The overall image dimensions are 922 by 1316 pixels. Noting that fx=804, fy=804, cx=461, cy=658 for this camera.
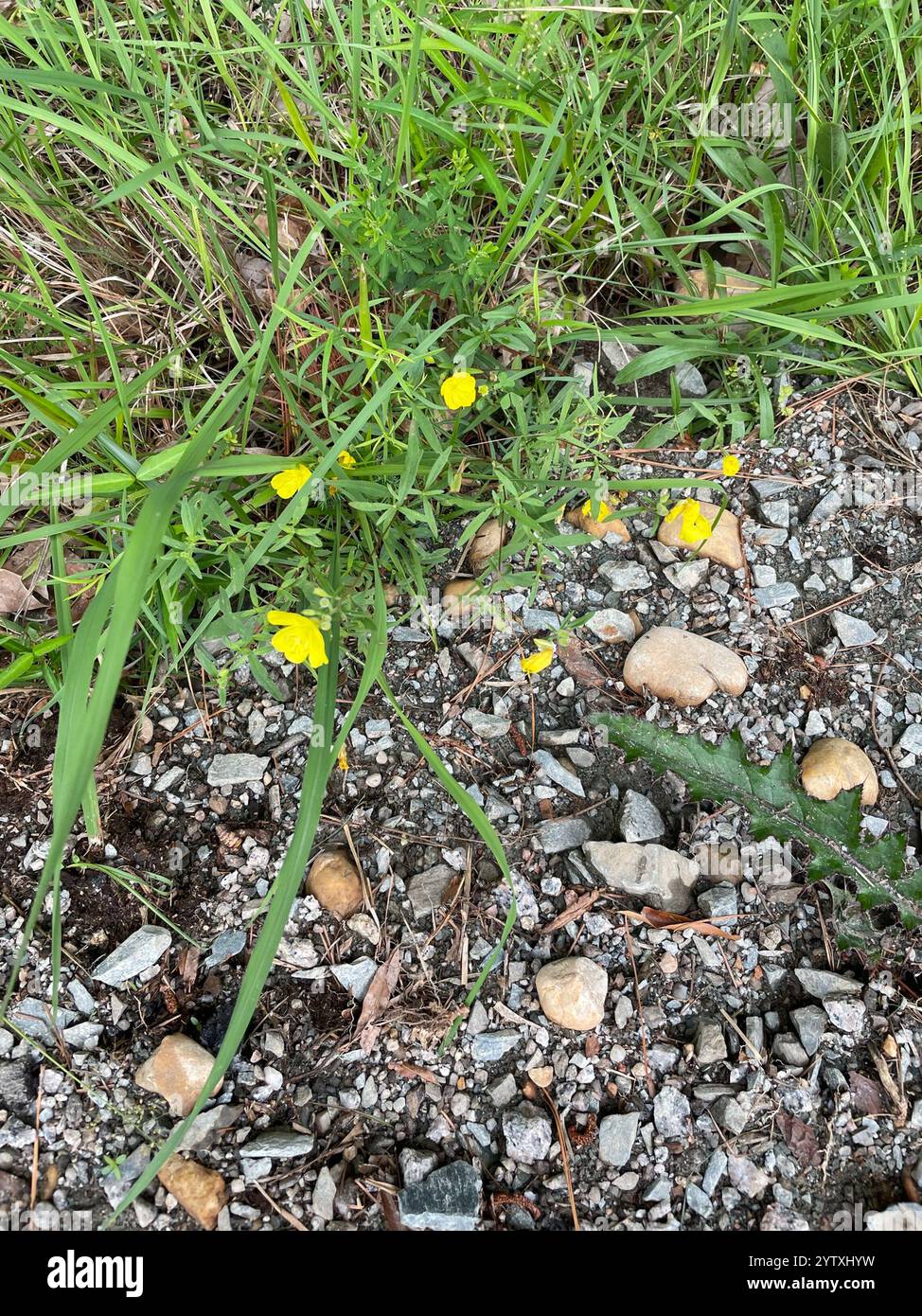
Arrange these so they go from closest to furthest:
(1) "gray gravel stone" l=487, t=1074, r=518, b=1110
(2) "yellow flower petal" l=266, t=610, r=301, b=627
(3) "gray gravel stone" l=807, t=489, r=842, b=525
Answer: (2) "yellow flower petal" l=266, t=610, r=301, b=627 → (1) "gray gravel stone" l=487, t=1074, r=518, b=1110 → (3) "gray gravel stone" l=807, t=489, r=842, b=525

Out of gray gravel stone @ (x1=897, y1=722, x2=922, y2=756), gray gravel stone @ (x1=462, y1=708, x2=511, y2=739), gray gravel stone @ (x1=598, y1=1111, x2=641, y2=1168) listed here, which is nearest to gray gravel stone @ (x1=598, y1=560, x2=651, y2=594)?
gray gravel stone @ (x1=462, y1=708, x2=511, y2=739)

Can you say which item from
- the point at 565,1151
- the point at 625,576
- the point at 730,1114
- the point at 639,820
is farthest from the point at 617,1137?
the point at 625,576

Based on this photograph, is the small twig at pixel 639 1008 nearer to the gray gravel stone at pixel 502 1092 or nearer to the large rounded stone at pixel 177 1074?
the gray gravel stone at pixel 502 1092

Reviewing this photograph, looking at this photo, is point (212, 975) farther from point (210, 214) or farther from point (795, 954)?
point (210, 214)

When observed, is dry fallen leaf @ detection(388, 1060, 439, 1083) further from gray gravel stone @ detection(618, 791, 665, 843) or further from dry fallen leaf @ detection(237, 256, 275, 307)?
dry fallen leaf @ detection(237, 256, 275, 307)

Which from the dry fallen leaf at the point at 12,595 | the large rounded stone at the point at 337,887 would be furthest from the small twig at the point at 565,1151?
the dry fallen leaf at the point at 12,595

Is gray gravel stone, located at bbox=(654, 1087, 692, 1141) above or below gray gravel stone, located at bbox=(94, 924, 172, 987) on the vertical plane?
below
